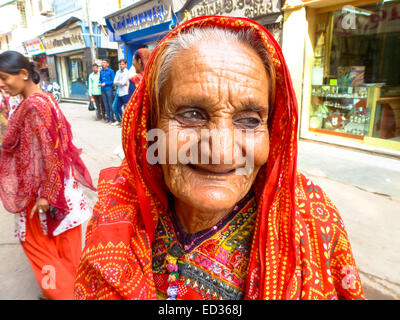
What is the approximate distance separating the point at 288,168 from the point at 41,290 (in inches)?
95.7

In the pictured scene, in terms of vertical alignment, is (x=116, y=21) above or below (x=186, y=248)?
above

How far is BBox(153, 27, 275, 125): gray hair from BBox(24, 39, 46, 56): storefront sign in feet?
72.2

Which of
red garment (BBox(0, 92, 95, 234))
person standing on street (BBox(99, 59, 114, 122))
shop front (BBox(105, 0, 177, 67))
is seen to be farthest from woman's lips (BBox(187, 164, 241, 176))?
person standing on street (BBox(99, 59, 114, 122))

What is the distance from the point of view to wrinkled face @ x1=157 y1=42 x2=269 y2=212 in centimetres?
88

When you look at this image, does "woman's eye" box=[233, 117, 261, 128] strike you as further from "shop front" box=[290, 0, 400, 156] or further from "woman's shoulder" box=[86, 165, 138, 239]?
"shop front" box=[290, 0, 400, 156]

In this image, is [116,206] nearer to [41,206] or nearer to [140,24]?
[41,206]

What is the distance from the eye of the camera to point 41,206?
6.92 ft

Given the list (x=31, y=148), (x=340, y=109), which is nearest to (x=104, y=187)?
(x=31, y=148)

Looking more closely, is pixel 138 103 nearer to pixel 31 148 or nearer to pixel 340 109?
pixel 31 148

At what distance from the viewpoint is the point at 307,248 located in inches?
35.7

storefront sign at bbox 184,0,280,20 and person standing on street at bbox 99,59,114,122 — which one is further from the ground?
storefront sign at bbox 184,0,280,20

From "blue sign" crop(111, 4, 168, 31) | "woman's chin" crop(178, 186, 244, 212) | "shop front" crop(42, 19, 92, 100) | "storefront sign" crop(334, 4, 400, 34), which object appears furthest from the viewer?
"shop front" crop(42, 19, 92, 100)

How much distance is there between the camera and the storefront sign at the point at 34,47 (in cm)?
1913

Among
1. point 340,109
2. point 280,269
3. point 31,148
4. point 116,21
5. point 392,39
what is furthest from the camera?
point 116,21
